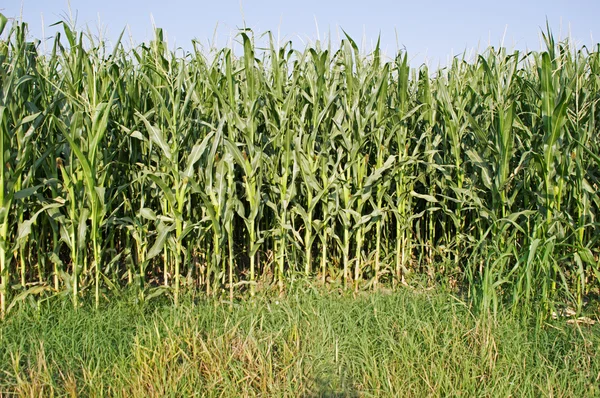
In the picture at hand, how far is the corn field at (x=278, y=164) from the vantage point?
168 inches

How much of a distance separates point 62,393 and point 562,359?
10.3 feet

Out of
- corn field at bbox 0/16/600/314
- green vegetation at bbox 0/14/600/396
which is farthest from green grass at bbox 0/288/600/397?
corn field at bbox 0/16/600/314

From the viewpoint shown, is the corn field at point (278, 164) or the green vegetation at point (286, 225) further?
the corn field at point (278, 164)

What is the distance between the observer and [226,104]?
4.55 metres

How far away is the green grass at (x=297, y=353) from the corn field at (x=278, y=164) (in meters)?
0.36

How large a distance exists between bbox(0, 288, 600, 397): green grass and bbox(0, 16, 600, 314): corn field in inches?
14.1

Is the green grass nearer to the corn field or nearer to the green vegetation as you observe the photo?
the green vegetation

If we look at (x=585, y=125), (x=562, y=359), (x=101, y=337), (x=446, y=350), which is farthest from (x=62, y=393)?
(x=585, y=125)

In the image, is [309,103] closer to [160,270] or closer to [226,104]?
[226,104]

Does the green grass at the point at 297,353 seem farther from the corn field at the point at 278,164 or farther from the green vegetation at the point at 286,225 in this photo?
the corn field at the point at 278,164

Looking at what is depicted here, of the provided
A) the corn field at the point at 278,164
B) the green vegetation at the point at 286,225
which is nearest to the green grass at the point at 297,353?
the green vegetation at the point at 286,225

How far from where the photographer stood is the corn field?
4.28 meters

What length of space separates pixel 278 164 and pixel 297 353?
6.79 feet

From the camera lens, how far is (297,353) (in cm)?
345
